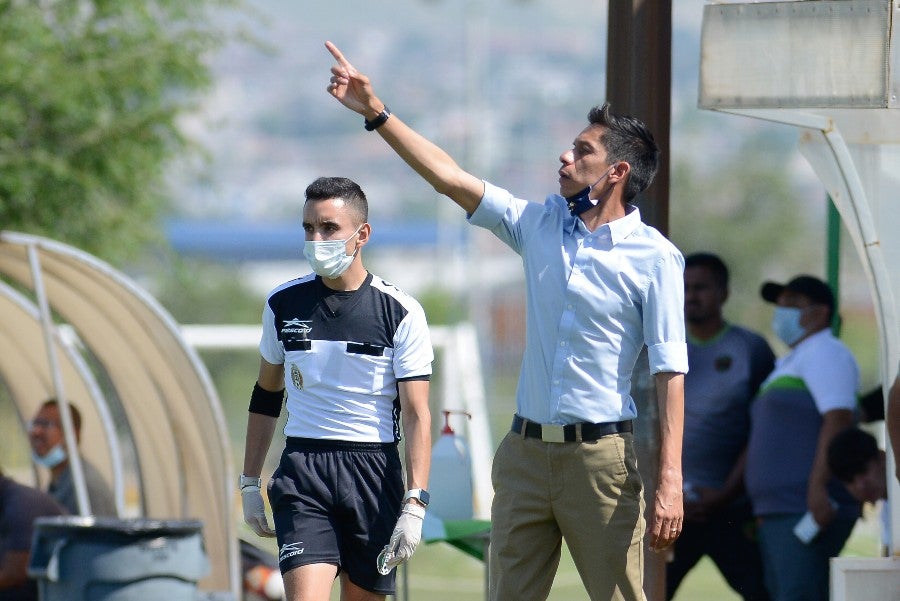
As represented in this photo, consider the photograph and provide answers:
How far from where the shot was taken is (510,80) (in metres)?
164

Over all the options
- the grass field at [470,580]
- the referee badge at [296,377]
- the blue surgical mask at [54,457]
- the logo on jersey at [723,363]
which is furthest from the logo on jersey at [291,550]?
the grass field at [470,580]

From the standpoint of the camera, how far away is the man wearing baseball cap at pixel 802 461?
7395 millimetres

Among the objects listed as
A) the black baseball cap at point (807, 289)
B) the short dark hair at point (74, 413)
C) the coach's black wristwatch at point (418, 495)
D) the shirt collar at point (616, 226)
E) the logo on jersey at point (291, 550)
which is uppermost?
the shirt collar at point (616, 226)

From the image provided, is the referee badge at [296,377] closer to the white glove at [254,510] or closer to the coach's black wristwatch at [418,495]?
the white glove at [254,510]

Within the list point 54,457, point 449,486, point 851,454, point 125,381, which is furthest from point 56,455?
point 851,454

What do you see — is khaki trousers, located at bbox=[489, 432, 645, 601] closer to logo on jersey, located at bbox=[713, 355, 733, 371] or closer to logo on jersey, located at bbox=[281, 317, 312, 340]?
logo on jersey, located at bbox=[281, 317, 312, 340]

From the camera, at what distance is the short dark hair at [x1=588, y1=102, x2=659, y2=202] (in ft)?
17.0

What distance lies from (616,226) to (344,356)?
44.6 inches

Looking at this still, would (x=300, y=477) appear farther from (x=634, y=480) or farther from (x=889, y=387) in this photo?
(x=889, y=387)

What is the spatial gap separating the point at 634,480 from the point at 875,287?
154 centimetres

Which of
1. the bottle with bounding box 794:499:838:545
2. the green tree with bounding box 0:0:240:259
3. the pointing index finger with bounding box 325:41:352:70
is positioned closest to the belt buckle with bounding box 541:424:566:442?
the pointing index finger with bounding box 325:41:352:70

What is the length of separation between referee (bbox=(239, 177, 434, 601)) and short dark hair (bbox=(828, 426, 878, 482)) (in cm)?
254

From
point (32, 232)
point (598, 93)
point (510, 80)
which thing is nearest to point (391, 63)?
point (510, 80)

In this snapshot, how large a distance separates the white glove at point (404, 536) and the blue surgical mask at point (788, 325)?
3.25 metres
